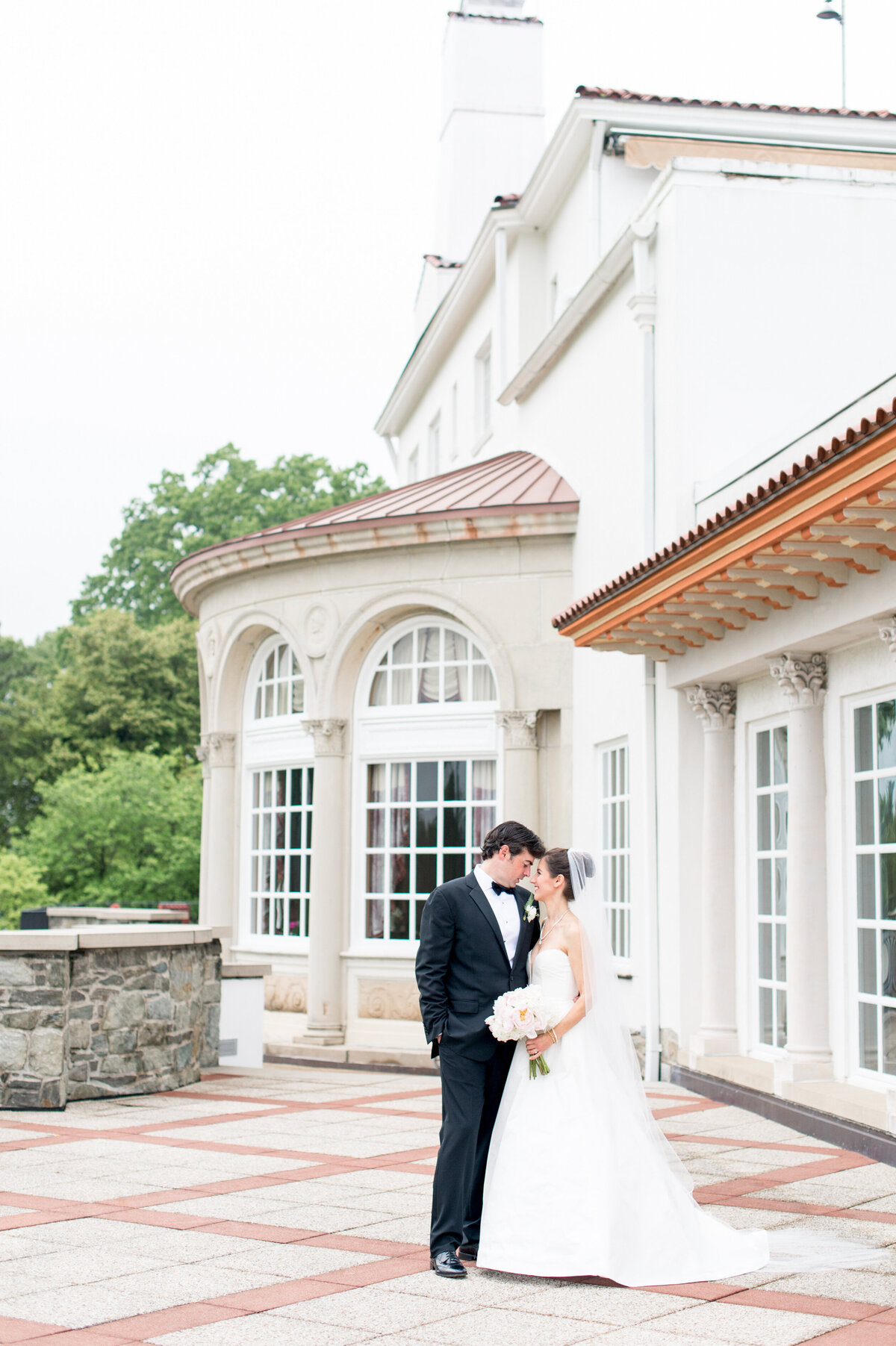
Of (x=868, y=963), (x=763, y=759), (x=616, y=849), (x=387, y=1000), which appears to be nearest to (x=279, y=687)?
(x=387, y=1000)

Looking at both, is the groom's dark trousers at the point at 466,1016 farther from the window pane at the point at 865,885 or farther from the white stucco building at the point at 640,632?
the window pane at the point at 865,885

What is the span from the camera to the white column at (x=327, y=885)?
576 inches

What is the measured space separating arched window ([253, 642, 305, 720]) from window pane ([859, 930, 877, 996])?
26.0ft

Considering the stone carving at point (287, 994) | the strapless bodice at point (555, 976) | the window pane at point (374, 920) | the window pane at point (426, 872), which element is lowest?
the stone carving at point (287, 994)

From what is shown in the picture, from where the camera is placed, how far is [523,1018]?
219 inches

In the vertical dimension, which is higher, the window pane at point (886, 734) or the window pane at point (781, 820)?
the window pane at point (886, 734)

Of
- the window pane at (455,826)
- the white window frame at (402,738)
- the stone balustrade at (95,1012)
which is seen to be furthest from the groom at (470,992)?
the window pane at (455,826)

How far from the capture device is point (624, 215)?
14.9 meters

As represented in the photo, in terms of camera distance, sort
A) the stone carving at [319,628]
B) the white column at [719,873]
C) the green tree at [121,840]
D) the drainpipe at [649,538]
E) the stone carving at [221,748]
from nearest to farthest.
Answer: the white column at [719,873]
the drainpipe at [649,538]
the stone carving at [319,628]
the stone carving at [221,748]
the green tree at [121,840]

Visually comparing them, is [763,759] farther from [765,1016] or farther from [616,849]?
[616,849]

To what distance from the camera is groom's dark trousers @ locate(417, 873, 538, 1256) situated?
570 cm

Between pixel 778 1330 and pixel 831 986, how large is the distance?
15.9ft

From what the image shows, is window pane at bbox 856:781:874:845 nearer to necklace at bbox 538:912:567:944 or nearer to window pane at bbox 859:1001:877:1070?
window pane at bbox 859:1001:877:1070

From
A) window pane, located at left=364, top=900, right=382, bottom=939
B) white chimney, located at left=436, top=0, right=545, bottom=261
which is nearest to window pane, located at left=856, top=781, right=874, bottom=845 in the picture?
window pane, located at left=364, top=900, right=382, bottom=939
